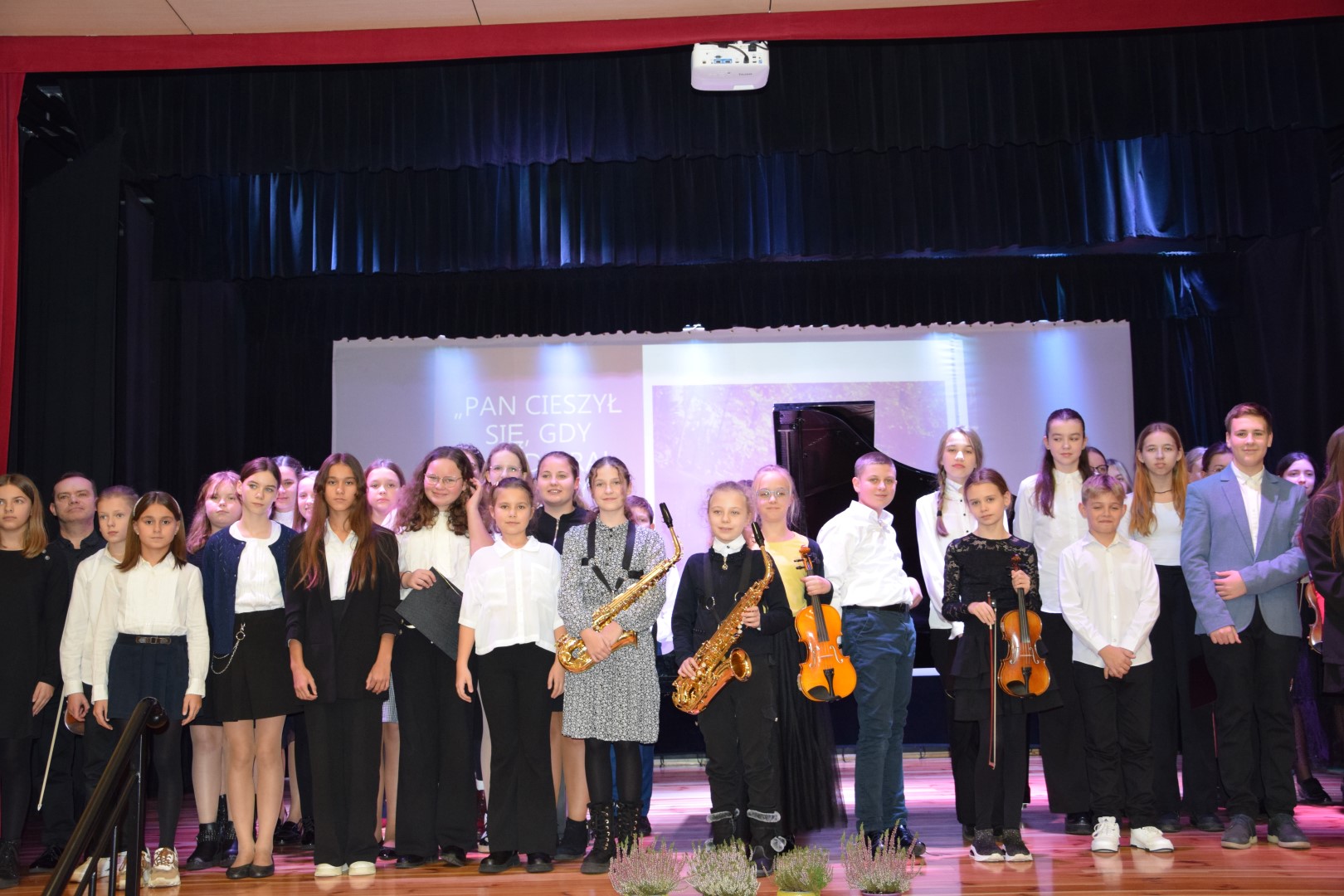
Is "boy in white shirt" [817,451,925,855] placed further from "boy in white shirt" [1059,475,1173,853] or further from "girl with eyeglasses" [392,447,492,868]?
"girl with eyeglasses" [392,447,492,868]

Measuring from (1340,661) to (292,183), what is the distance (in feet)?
17.5

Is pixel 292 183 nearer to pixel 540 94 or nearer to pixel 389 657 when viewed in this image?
pixel 540 94

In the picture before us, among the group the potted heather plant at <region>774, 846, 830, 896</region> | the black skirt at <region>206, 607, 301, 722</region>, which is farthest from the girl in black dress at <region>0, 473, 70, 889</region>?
the potted heather plant at <region>774, 846, 830, 896</region>

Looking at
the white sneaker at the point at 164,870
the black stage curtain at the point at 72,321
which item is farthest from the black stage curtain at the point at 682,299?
the white sneaker at the point at 164,870

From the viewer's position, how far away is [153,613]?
4.01 meters

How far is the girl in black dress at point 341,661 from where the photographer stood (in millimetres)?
3957

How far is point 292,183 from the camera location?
20.6 ft

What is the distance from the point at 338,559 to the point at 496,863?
116 centimetres

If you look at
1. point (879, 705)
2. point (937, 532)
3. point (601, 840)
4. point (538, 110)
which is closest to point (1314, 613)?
point (937, 532)

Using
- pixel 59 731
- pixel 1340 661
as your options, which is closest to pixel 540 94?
pixel 59 731

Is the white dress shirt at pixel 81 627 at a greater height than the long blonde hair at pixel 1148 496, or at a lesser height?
lesser

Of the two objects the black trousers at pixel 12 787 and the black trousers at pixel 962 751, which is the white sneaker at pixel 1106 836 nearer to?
the black trousers at pixel 962 751

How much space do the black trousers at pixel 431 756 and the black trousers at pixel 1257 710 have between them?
2.38 m

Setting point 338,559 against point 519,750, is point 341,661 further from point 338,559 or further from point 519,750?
point 519,750
